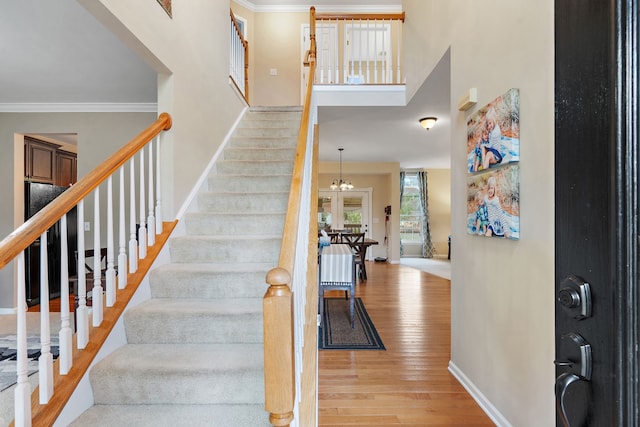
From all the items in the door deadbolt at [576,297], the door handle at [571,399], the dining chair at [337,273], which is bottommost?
the dining chair at [337,273]

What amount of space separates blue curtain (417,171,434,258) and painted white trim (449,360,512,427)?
7.32m

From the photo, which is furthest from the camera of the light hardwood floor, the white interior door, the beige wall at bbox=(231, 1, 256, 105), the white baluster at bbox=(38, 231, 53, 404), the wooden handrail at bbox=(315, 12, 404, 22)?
the beige wall at bbox=(231, 1, 256, 105)

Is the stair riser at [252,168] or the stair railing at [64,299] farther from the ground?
the stair riser at [252,168]

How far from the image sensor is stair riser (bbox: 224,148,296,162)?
3439 millimetres

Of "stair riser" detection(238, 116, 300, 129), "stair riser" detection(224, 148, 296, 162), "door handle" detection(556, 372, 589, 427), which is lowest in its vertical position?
"door handle" detection(556, 372, 589, 427)

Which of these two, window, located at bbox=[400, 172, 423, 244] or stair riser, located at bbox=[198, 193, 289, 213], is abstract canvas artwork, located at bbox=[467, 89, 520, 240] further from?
window, located at bbox=[400, 172, 423, 244]

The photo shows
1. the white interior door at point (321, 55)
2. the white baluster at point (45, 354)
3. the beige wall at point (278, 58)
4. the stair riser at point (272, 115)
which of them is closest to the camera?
the white baluster at point (45, 354)

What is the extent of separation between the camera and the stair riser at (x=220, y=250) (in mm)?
2344

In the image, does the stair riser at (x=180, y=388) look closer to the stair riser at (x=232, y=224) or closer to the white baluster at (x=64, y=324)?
the white baluster at (x=64, y=324)

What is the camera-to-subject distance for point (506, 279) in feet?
5.71

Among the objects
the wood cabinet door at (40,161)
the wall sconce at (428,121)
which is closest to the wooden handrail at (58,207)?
the wood cabinet door at (40,161)

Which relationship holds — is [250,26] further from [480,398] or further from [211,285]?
[480,398]

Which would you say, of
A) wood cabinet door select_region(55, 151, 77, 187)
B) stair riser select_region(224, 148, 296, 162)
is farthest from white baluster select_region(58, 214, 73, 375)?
wood cabinet door select_region(55, 151, 77, 187)

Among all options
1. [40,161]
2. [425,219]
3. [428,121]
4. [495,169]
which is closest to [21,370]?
[495,169]
